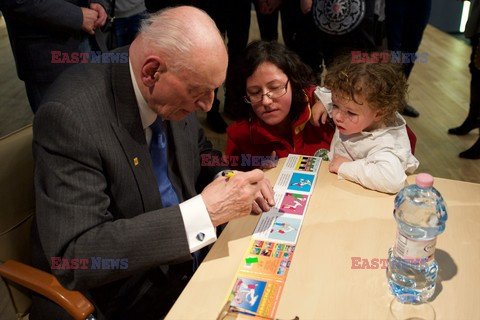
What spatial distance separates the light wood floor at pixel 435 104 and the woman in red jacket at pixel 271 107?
151 cm

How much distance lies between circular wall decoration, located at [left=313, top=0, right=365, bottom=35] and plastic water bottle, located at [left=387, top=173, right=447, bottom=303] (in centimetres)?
191

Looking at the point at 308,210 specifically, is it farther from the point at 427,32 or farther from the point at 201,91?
the point at 427,32

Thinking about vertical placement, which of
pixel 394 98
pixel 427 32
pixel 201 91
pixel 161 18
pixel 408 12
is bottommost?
pixel 427 32

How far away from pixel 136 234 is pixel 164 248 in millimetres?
83

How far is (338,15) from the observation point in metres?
2.87

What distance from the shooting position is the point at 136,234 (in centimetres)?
118

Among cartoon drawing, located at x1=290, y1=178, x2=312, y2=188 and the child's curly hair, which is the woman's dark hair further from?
cartoon drawing, located at x1=290, y1=178, x2=312, y2=188

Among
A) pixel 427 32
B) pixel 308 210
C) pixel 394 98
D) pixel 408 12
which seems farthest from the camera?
pixel 427 32

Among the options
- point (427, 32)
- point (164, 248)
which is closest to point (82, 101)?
point (164, 248)

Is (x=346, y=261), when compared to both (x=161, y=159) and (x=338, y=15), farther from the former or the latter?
(x=338, y=15)

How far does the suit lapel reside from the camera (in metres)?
1.31

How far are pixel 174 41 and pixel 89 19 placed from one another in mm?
1376
